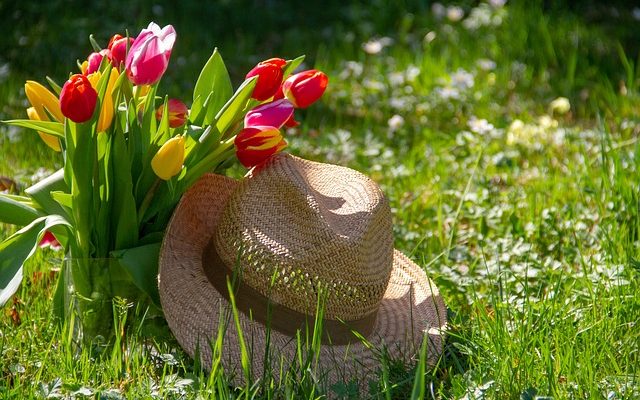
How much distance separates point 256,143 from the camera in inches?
94.7

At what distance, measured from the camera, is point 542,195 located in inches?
149

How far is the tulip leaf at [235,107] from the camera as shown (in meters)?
2.40

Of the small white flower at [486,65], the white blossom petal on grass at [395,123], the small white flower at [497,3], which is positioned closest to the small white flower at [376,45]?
the small white flower at [486,65]

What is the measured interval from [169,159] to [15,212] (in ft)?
1.60

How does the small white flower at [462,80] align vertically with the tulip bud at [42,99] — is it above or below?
below

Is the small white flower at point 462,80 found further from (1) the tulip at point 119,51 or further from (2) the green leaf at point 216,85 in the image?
(1) the tulip at point 119,51

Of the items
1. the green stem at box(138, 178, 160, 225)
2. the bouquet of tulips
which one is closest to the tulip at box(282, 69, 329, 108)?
the bouquet of tulips

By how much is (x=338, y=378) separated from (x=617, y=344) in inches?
29.8

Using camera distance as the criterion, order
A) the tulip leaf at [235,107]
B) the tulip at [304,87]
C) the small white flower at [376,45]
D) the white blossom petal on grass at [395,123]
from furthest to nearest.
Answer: the small white flower at [376,45] → the white blossom petal on grass at [395,123] → the tulip at [304,87] → the tulip leaf at [235,107]

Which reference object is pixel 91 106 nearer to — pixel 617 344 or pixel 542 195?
pixel 617 344

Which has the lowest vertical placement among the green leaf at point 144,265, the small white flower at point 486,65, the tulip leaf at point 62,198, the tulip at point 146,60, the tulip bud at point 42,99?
the small white flower at point 486,65

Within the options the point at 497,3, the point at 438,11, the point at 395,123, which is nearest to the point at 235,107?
the point at 395,123

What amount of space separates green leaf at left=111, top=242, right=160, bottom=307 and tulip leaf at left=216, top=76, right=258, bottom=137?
0.35 metres

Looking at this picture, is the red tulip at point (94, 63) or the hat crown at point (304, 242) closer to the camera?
the hat crown at point (304, 242)
